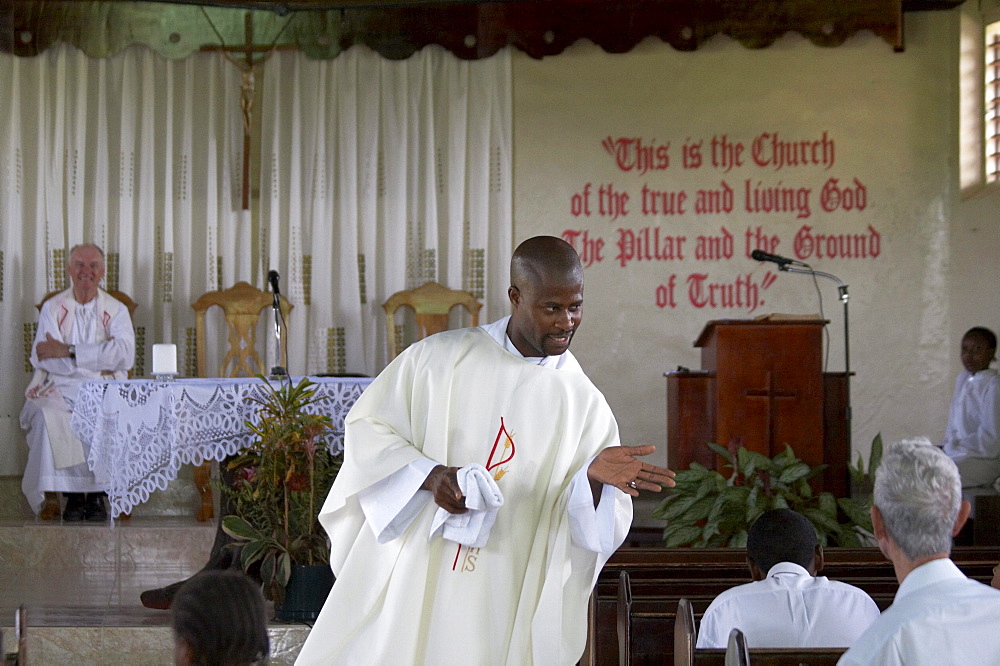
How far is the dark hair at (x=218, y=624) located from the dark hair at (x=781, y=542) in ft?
5.95

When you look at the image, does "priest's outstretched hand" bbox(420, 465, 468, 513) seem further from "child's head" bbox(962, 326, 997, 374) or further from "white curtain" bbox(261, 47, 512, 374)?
"child's head" bbox(962, 326, 997, 374)

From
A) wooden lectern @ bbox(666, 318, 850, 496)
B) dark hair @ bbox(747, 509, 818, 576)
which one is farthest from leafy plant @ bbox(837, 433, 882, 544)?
dark hair @ bbox(747, 509, 818, 576)

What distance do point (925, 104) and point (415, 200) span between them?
4206 millimetres

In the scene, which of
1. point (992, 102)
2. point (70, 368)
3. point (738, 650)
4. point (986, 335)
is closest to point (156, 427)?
point (70, 368)

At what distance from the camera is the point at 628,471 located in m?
2.78

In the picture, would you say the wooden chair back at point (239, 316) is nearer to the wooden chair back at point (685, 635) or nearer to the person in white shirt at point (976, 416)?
the person in white shirt at point (976, 416)

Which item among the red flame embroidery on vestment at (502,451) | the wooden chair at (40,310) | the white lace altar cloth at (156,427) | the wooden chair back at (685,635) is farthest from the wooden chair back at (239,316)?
the wooden chair back at (685,635)

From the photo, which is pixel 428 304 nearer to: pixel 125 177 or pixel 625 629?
pixel 125 177

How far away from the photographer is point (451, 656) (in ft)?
10.2

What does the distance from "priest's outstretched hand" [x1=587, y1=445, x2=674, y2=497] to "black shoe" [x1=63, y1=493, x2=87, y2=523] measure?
5.70 m

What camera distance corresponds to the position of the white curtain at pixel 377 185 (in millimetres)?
9109

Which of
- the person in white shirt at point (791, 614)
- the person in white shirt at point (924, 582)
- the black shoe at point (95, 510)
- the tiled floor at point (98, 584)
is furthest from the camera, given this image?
the black shoe at point (95, 510)

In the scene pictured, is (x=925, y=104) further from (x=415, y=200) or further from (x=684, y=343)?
(x=415, y=200)

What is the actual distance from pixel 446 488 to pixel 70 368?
18.9 feet
